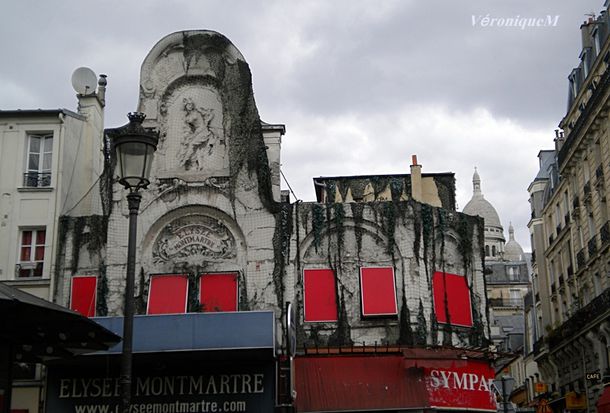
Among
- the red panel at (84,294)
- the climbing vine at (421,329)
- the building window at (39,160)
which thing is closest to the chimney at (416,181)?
the climbing vine at (421,329)

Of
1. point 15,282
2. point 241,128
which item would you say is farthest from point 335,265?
point 15,282

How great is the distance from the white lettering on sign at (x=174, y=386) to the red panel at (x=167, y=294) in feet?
6.75

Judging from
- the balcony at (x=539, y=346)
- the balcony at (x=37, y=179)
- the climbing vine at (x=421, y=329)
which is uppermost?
the balcony at (x=37, y=179)

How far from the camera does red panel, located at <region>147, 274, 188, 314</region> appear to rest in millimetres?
→ 24500

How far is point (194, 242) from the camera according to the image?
25250 mm

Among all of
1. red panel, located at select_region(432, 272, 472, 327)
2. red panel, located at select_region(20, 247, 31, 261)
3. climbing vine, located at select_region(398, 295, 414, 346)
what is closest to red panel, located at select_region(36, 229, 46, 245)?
red panel, located at select_region(20, 247, 31, 261)

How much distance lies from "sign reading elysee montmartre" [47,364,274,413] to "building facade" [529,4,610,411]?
16.1m

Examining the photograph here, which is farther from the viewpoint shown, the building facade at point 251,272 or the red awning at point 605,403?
the red awning at point 605,403

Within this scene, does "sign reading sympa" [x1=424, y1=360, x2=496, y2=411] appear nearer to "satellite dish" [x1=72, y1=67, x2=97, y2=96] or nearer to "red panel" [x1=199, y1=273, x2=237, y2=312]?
"red panel" [x1=199, y1=273, x2=237, y2=312]

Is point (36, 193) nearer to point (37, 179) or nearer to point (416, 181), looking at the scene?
point (37, 179)

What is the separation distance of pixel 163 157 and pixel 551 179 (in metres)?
30.4

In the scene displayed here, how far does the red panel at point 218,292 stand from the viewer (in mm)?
24469

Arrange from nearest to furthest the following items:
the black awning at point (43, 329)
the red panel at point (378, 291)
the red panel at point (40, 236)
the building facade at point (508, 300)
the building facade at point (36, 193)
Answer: the black awning at point (43, 329) < the red panel at point (378, 291) < the building facade at point (36, 193) < the red panel at point (40, 236) < the building facade at point (508, 300)

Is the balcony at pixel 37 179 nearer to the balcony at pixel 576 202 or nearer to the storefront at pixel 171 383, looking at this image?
the storefront at pixel 171 383
